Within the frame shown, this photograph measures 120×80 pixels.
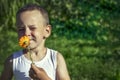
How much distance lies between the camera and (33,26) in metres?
2.53

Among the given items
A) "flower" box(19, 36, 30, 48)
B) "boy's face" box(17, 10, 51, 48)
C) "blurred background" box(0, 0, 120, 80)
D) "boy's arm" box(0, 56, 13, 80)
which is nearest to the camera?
"flower" box(19, 36, 30, 48)

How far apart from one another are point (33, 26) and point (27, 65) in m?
0.23

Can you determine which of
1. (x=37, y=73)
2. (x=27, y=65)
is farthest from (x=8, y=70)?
(x=37, y=73)

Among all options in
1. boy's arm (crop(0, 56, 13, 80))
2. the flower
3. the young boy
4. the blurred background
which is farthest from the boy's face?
the blurred background

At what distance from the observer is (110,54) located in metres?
5.96

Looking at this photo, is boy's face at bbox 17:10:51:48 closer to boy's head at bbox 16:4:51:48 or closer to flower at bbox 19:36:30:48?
boy's head at bbox 16:4:51:48

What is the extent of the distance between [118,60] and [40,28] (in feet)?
10.9

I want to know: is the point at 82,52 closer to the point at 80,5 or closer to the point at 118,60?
the point at 118,60

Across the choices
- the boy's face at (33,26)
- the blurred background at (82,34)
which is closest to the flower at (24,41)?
the boy's face at (33,26)

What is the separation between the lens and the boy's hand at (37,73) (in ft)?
7.84

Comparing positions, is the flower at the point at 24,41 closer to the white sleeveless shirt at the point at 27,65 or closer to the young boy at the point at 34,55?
the young boy at the point at 34,55

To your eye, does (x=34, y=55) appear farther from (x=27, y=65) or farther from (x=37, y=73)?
(x=37, y=73)

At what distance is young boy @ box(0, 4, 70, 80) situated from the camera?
2510mm

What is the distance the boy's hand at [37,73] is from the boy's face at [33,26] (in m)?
0.16
